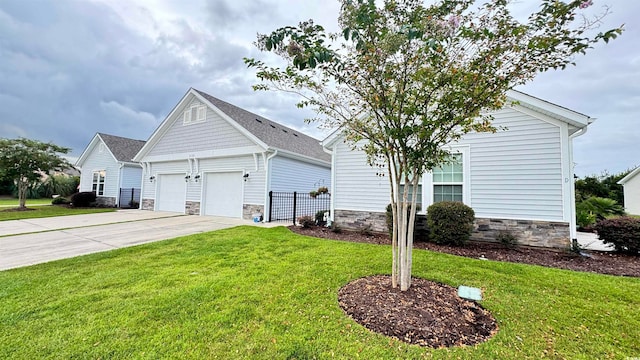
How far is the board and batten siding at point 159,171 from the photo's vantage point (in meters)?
13.5

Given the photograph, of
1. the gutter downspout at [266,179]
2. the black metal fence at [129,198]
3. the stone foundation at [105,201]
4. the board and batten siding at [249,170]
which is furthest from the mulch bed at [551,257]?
the stone foundation at [105,201]

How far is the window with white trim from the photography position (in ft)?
42.0

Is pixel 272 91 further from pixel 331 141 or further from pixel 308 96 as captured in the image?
pixel 331 141

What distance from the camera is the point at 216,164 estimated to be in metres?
12.4

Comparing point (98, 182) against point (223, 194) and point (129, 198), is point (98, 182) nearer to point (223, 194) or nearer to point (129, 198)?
point (129, 198)

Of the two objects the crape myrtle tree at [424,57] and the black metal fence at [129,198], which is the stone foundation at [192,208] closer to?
the black metal fence at [129,198]

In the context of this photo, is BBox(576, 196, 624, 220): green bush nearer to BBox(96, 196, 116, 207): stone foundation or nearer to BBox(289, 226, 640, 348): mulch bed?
BBox(289, 226, 640, 348): mulch bed

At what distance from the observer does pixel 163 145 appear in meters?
14.2

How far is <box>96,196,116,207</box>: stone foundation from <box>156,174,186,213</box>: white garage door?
5.60 m

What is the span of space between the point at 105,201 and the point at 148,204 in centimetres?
573

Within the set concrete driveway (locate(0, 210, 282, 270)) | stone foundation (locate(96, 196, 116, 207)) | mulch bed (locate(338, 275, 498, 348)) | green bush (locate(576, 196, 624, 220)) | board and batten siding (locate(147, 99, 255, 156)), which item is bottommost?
concrete driveway (locate(0, 210, 282, 270))

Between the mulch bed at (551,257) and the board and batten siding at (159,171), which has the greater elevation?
the board and batten siding at (159,171)

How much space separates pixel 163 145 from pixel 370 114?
14537mm

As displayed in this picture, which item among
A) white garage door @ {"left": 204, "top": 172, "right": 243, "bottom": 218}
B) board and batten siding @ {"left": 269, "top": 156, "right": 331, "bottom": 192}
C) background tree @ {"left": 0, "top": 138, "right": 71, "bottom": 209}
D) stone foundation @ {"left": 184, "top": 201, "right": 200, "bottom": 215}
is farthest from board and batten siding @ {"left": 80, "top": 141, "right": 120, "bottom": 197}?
board and batten siding @ {"left": 269, "top": 156, "right": 331, "bottom": 192}
